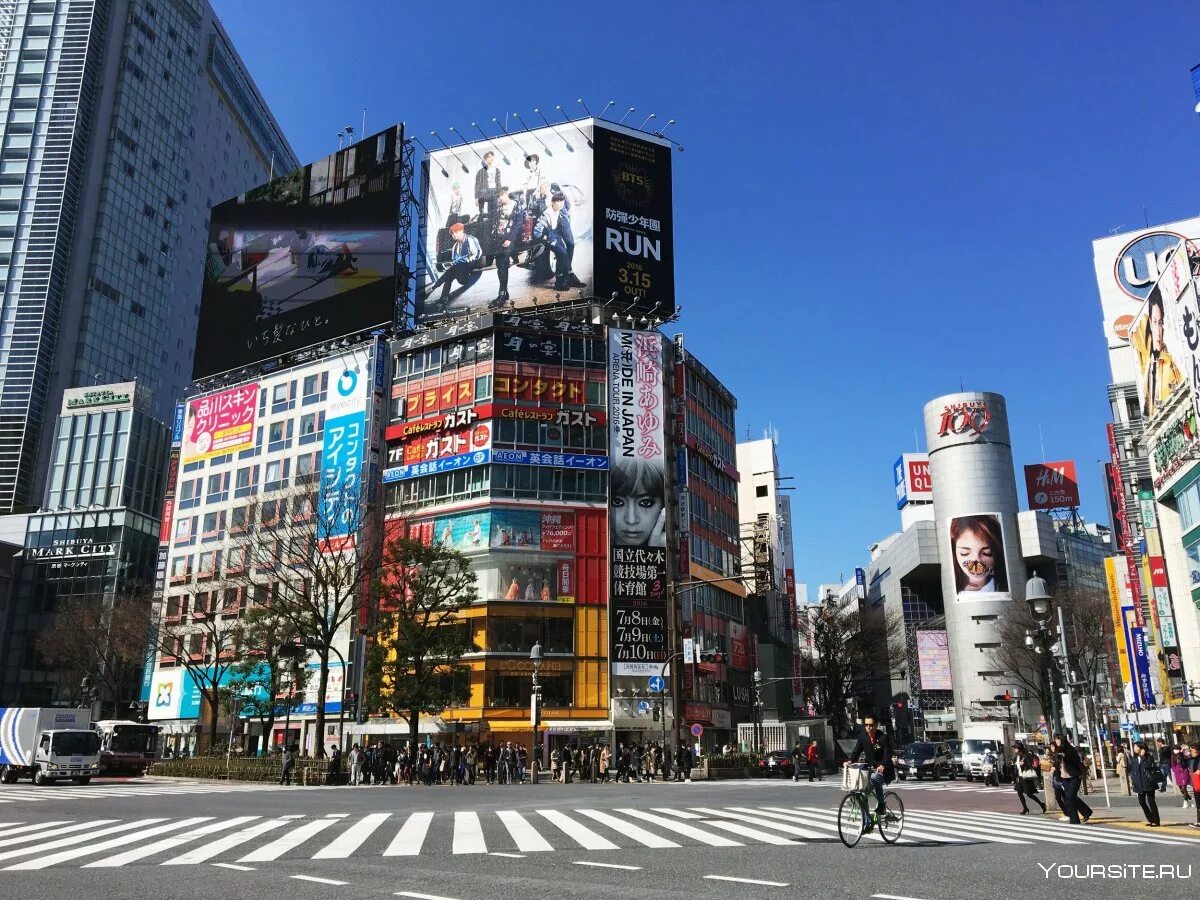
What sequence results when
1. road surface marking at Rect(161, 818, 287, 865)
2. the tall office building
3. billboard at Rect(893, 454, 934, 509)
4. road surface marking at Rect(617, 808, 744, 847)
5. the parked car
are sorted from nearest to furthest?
road surface marking at Rect(161, 818, 287, 865) < road surface marking at Rect(617, 808, 744, 847) < the parked car < the tall office building < billboard at Rect(893, 454, 934, 509)

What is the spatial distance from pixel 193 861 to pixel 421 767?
2969cm

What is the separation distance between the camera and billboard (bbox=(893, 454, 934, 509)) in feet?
424

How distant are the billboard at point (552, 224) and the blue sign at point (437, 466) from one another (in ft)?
38.7

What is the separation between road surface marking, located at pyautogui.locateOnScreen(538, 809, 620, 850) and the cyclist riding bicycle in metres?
3.80

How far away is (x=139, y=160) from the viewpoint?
10919cm

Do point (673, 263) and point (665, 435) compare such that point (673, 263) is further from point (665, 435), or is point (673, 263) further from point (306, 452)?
point (306, 452)

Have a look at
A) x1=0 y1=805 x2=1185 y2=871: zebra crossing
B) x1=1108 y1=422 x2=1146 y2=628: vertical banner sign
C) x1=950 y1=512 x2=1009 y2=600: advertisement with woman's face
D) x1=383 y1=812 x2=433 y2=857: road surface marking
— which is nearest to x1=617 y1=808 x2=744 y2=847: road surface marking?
x1=0 y1=805 x2=1185 y2=871: zebra crossing

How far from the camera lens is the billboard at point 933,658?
112438mm

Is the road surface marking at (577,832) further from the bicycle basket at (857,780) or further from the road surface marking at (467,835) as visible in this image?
the bicycle basket at (857,780)

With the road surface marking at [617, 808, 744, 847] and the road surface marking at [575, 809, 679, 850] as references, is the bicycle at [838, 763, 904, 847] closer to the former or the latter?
the road surface marking at [617, 808, 744, 847]

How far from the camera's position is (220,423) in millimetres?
74500

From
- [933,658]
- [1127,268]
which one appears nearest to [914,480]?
[933,658]

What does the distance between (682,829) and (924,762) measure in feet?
102

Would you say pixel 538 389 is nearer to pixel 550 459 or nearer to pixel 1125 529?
pixel 550 459
